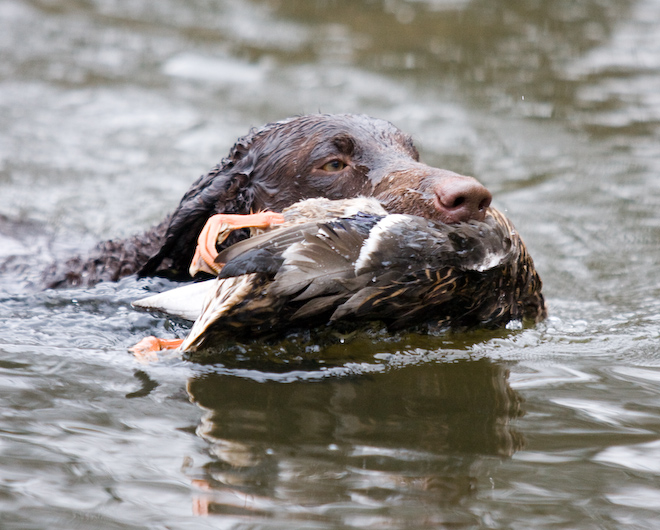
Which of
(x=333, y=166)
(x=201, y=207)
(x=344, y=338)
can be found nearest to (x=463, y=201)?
(x=344, y=338)

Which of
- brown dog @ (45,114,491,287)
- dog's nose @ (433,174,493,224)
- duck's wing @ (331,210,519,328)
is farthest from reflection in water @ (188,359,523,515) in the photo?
brown dog @ (45,114,491,287)

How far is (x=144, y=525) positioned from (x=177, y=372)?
1216 millimetres

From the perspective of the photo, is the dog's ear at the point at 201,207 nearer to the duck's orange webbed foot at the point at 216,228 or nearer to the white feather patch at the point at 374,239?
the duck's orange webbed foot at the point at 216,228

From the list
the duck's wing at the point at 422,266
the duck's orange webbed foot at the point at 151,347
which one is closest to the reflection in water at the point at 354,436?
the duck's orange webbed foot at the point at 151,347

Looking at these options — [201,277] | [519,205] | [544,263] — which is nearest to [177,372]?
[201,277]

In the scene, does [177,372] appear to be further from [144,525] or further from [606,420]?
[606,420]

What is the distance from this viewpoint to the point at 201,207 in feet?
14.8

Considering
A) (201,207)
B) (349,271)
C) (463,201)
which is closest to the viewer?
(349,271)

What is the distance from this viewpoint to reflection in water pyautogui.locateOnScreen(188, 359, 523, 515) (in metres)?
2.68

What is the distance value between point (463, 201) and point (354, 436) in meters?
1.04

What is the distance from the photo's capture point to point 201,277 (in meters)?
4.36

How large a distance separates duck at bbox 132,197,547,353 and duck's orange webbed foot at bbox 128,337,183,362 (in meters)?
0.21

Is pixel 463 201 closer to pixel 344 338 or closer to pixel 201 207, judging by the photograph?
pixel 344 338

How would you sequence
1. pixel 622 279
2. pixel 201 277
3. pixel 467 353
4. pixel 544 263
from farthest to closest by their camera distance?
pixel 544 263, pixel 622 279, pixel 201 277, pixel 467 353
